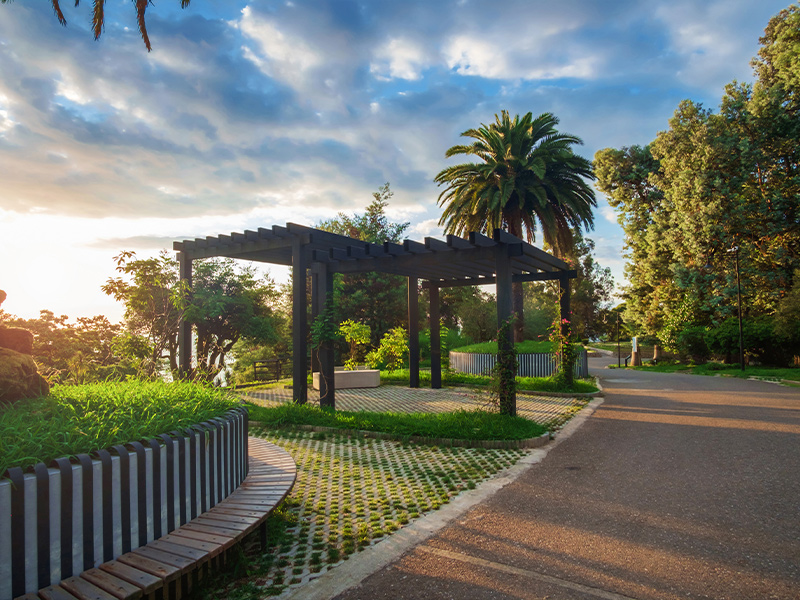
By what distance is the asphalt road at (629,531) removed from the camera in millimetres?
3270

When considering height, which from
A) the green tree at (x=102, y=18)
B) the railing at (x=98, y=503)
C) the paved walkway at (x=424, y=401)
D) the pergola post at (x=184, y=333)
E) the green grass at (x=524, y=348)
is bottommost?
the paved walkway at (x=424, y=401)

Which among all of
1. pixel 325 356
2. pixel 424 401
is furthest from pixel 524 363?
pixel 325 356

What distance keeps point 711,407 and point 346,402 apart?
853cm

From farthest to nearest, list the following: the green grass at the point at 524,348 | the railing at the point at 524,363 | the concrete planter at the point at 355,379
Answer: the green grass at the point at 524,348 → the railing at the point at 524,363 → the concrete planter at the point at 355,379

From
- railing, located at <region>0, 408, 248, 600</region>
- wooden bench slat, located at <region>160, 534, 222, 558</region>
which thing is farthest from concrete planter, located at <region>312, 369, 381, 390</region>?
wooden bench slat, located at <region>160, 534, 222, 558</region>

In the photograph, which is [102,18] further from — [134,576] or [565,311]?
[565,311]

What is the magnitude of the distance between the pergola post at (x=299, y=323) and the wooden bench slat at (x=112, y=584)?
25.5 feet

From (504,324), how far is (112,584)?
7484mm

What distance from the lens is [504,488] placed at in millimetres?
5383

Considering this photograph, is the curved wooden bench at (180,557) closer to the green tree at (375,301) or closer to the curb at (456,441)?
the curb at (456,441)

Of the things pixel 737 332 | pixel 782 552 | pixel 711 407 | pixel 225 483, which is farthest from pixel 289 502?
pixel 737 332

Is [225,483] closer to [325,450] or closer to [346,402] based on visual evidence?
[325,450]

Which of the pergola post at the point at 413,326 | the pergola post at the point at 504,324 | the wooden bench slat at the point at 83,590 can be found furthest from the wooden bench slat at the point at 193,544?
the pergola post at the point at 413,326

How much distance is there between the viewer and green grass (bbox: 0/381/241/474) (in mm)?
3047
